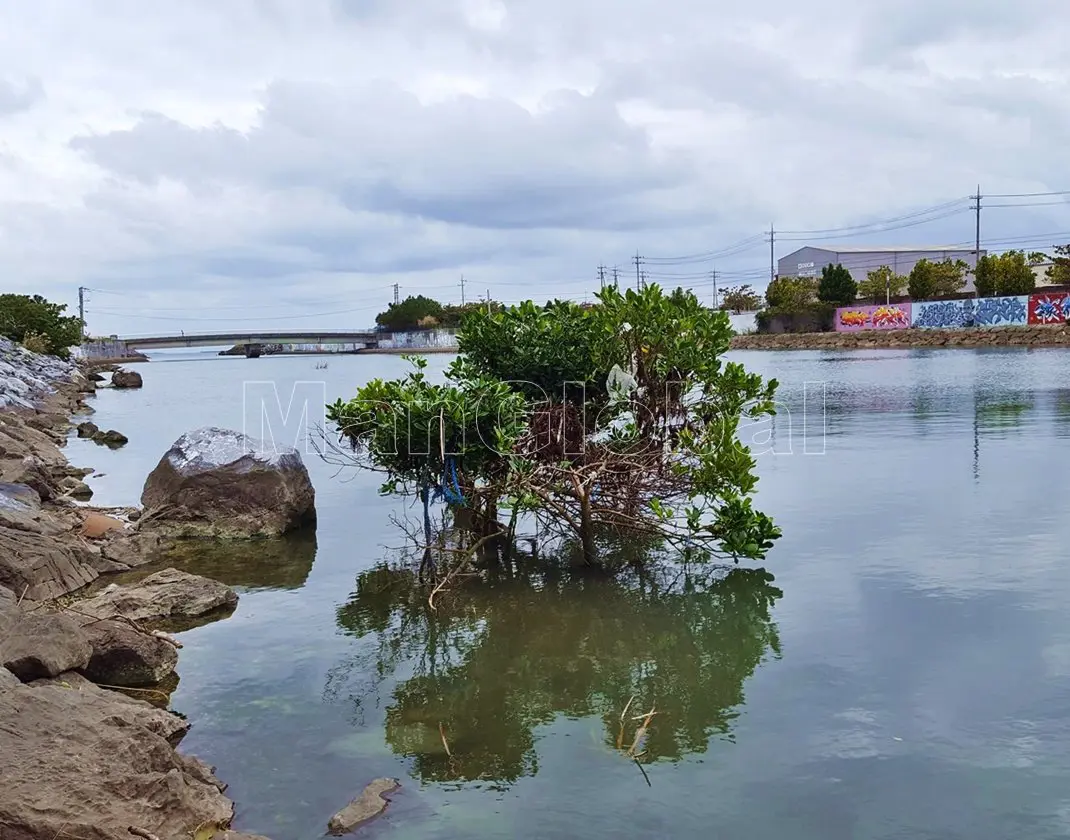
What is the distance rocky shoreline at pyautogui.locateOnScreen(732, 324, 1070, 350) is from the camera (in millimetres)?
65875

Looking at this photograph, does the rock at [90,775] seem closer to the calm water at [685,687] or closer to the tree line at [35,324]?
the calm water at [685,687]

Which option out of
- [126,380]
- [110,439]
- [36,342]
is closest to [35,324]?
[36,342]

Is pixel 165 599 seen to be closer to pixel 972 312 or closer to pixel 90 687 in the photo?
pixel 90 687

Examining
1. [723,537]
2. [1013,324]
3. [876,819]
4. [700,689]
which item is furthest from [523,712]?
[1013,324]

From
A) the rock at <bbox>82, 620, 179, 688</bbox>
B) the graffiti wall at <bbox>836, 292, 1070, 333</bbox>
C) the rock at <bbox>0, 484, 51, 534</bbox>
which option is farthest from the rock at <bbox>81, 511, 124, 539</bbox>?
the graffiti wall at <bbox>836, 292, 1070, 333</bbox>

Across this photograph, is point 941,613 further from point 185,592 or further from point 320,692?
point 185,592

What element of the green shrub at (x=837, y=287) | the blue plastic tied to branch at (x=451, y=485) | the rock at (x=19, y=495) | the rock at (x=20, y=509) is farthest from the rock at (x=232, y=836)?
the green shrub at (x=837, y=287)

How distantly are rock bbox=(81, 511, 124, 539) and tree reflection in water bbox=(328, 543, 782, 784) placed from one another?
3913 mm

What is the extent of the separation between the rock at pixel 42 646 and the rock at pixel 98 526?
5.95 m

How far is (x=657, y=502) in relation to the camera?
1137cm

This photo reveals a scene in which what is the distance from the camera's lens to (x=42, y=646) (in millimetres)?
7352

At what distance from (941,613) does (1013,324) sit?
7161 cm

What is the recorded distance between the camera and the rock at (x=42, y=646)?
23.4 feet

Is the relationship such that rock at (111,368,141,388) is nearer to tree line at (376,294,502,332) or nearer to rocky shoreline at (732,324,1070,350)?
rocky shoreline at (732,324,1070,350)
